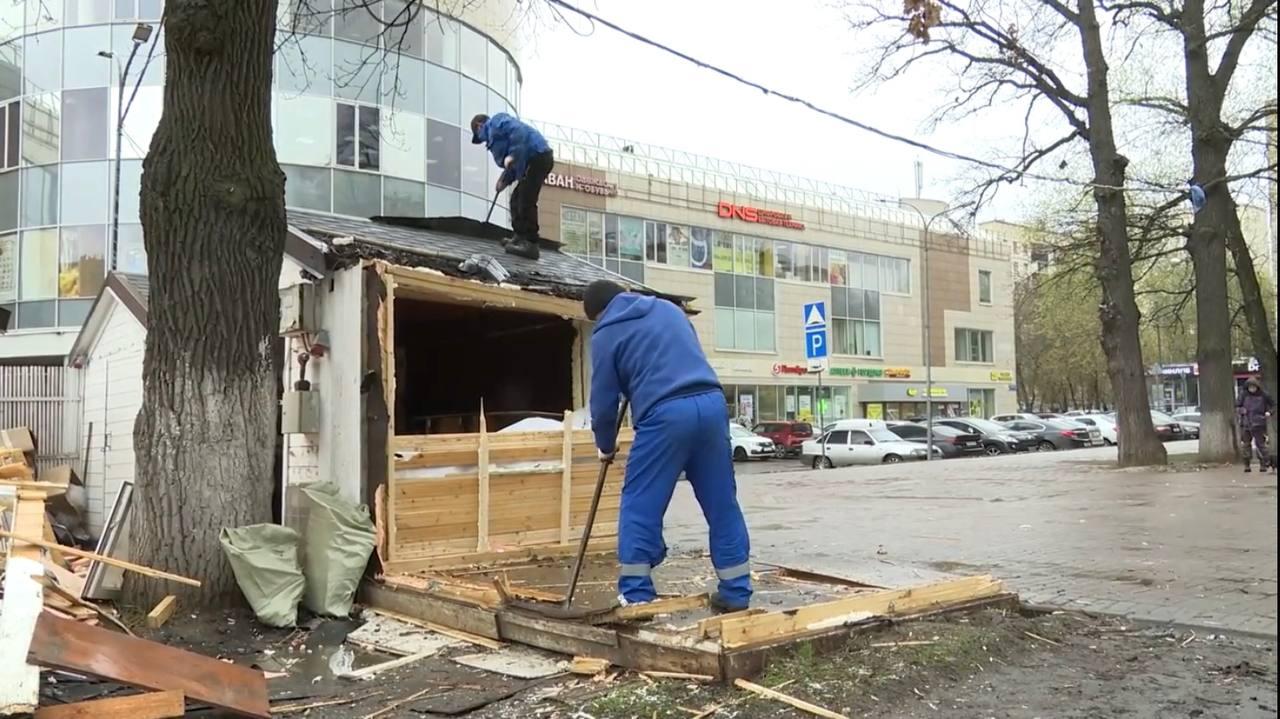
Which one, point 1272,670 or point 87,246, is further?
point 87,246

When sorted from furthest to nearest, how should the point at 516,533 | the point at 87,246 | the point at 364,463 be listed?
the point at 87,246 < the point at 516,533 < the point at 364,463

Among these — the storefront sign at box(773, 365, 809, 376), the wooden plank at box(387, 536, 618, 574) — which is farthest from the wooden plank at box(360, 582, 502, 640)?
the storefront sign at box(773, 365, 809, 376)

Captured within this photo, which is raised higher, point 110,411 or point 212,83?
point 212,83

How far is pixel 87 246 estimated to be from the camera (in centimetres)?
2350

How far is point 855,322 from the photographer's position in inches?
1902

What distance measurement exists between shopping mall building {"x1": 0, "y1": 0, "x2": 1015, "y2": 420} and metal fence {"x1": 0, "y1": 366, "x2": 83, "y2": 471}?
4.43 metres

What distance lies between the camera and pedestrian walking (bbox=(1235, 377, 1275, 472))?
16.3 metres

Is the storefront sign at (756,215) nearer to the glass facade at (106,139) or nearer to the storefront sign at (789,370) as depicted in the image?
the storefront sign at (789,370)

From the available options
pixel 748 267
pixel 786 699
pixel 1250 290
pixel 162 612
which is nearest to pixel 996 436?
pixel 1250 290

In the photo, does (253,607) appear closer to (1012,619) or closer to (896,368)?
(1012,619)

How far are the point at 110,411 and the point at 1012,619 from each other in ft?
32.6

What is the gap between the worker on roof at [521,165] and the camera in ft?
29.4

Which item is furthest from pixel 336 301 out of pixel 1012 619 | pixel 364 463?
pixel 1012 619

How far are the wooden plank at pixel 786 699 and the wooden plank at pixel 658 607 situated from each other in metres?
0.69
